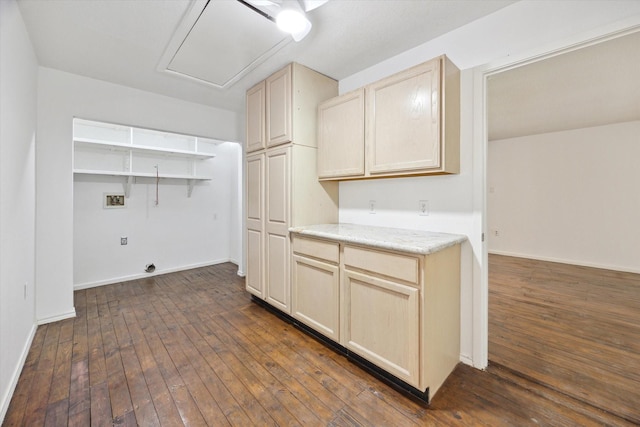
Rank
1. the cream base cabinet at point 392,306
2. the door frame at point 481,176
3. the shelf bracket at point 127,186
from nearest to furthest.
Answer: the cream base cabinet at point 392,306 < the door frame at point 481,176 < the shelf bracket at point 127,186

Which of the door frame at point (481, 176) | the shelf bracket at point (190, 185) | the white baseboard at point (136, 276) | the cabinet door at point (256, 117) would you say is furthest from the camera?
the shelf bracket at point (190, 185)

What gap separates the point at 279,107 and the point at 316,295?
178 centimetres

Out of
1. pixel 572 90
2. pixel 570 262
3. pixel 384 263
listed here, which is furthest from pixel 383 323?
pixel 570 262

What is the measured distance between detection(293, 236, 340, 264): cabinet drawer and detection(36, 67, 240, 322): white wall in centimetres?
239

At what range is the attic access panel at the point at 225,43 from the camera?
1823 mm

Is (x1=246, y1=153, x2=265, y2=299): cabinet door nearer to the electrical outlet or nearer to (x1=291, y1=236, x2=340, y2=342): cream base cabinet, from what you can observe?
(x1=291, y1=236, x2=340, y2=342): cream base cabinet

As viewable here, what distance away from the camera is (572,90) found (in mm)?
3092

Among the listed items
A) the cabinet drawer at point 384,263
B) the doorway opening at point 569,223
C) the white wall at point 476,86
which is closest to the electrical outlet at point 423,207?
the white wall at point 476,86

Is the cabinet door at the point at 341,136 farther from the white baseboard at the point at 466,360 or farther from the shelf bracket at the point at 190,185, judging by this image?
the shelf bracket at the point at 190,185

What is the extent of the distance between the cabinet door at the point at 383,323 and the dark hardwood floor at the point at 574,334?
2.85 ft

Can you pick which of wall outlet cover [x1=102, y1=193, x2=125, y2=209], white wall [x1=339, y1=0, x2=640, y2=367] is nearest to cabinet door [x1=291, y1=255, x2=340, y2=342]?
white wall [x1=339, y1=0, x2=640, y2=367]

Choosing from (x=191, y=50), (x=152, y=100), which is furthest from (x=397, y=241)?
(x=152, y=100)

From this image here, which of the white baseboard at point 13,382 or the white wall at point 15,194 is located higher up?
the white wall at point 15,194

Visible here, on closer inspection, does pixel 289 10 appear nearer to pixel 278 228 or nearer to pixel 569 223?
pixel 278 228
